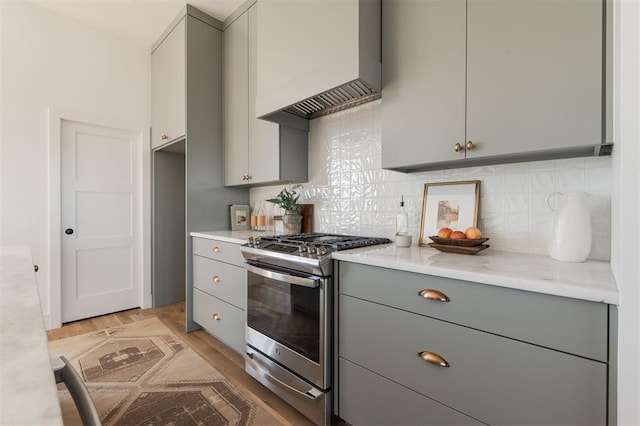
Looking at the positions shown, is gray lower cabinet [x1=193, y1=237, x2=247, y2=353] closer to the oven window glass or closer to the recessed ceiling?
the oven window glass

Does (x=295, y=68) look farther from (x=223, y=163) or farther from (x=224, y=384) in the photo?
(x=224, y=384)

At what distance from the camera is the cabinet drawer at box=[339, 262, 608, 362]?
0.90 meters

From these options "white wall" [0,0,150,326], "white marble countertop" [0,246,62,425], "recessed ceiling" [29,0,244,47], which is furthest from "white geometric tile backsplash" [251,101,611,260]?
"white wall" [0,0,150,326]

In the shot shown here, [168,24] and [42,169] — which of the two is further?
[168,24]

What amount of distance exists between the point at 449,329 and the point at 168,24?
12.0ft

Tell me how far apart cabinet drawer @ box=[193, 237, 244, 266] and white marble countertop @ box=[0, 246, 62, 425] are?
1520mm

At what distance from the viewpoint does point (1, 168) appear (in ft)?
8.73

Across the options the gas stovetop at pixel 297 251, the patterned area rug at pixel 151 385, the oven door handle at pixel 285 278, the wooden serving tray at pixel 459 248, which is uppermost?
the wooden serving tray at pixel 459 248

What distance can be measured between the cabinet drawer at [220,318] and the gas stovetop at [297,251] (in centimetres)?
56

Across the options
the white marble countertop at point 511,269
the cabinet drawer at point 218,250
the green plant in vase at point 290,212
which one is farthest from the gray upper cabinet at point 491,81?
the cabinet drawer at point 218,250

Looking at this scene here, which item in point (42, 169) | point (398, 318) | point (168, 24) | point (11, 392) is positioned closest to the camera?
point (11, 392)

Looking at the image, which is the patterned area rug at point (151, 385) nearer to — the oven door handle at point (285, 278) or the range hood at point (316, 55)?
the oven door handle at point (285, 278)

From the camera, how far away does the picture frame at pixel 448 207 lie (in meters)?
1.69

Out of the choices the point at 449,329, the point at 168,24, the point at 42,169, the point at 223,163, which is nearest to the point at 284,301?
the point at 449,329
